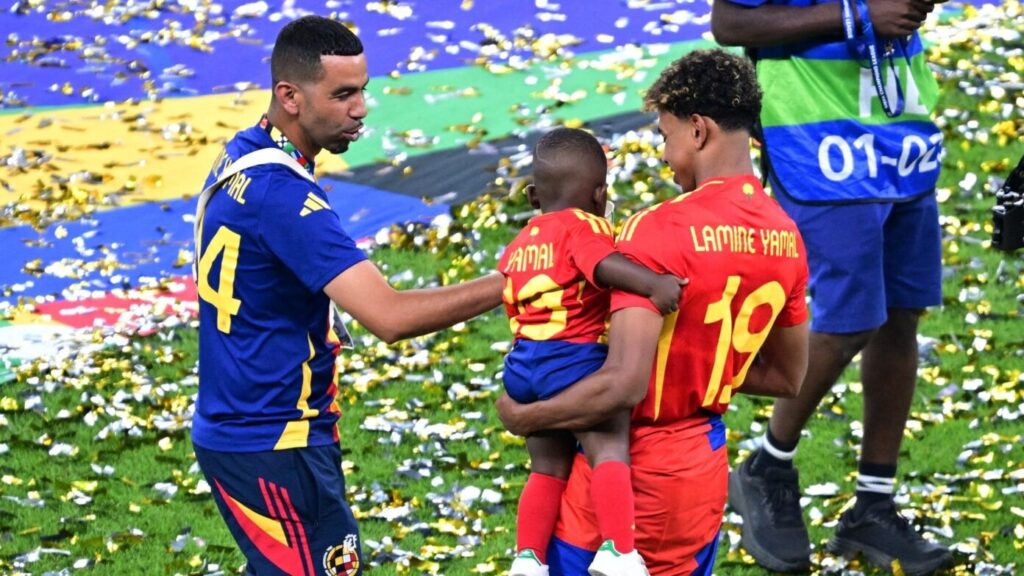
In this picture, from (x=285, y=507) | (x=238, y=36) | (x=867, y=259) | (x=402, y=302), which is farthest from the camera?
(x=238, y=36)

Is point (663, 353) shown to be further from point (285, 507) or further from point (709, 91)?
point (285, 507)

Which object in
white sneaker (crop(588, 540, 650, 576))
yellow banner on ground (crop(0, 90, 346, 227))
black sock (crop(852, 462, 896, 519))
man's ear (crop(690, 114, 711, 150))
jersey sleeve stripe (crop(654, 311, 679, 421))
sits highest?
man's ear (crop(690, 114, 711, 150))

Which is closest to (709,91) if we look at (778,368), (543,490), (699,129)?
(699,129)

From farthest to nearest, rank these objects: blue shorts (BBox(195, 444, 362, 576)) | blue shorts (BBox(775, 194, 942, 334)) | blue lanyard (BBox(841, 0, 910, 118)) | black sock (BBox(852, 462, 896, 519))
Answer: black sock (BBox(852, 462, 896, 519))
blue shorts (BBox(775, 194, 942, 334))
blue lanyard (BBox(841, 0, 910, 118))
blue shorts (BBox(195, 444, 362, 576))

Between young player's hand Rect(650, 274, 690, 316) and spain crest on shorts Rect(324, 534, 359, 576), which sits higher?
young player's hand Rect(650, 274, 690, 316)

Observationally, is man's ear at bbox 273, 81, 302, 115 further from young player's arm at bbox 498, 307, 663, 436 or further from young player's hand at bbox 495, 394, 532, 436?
young player's arm at bbox 498, 307, 663, 436

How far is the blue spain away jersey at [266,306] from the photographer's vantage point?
4258mm

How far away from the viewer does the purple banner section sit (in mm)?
12469

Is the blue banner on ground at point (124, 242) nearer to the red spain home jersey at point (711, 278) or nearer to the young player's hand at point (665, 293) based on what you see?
the red spain home jersey at point (711, 278)

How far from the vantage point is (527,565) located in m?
4.09

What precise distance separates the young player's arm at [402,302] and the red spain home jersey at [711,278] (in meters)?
0.52

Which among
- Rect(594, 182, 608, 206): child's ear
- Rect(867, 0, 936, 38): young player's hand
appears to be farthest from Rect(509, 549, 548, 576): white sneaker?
Rect(867, 0, 936, 38): young player's hand

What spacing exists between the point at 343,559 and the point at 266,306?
30.0 inches

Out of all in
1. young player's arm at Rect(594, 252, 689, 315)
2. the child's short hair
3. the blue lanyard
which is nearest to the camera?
young player's arm at Rect(594, 252, 689, 315)
